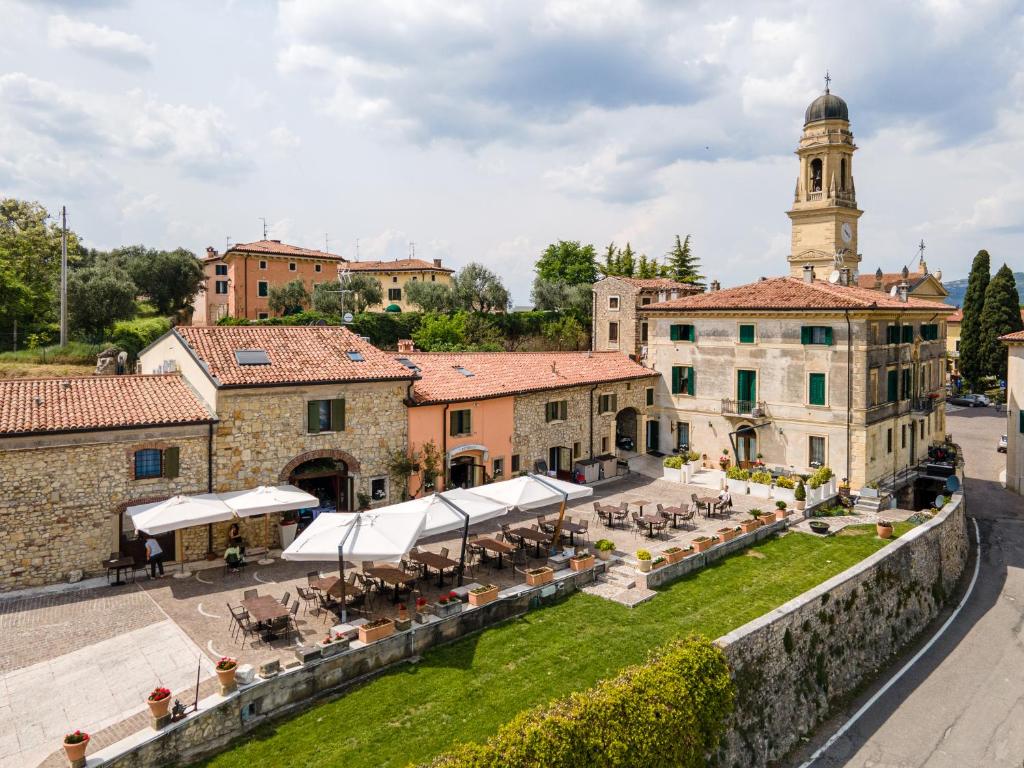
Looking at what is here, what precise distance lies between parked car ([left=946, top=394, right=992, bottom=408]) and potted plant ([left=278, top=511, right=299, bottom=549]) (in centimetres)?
6268

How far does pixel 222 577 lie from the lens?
18.5m

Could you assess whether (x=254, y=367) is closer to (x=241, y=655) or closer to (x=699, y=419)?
(x=241, y=655)

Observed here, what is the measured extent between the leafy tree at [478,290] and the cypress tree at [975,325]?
4412cm

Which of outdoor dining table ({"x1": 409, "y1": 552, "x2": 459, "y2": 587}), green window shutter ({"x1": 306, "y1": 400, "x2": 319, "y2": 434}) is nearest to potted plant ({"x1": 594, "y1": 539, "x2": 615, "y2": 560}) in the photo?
outdoor dining table ({"x1": 409, "y1": 552, "x2": 459, "y2": 587})

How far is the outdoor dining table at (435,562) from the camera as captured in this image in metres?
17.6

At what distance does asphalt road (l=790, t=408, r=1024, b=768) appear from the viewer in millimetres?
16922

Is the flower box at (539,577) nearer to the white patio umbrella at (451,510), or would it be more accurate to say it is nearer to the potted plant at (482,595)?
the potted plant at (482,595)

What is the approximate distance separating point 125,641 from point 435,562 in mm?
6995

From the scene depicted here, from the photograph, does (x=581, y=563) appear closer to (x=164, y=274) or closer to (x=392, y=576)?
(x=392, y=576)

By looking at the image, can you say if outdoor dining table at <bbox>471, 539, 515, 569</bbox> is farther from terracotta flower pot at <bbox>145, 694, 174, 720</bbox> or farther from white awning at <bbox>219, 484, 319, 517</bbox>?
terracotta flower pot at <bbox>145, 694, 174, 720</bbox>

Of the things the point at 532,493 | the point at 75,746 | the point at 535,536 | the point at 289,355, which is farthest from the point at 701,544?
the point at 75,746

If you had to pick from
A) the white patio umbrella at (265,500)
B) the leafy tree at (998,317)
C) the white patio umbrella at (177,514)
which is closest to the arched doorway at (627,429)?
the white patio umbrella at (265,500)

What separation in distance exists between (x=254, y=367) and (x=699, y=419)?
21.3 m

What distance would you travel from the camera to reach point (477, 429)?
87.2 ft
